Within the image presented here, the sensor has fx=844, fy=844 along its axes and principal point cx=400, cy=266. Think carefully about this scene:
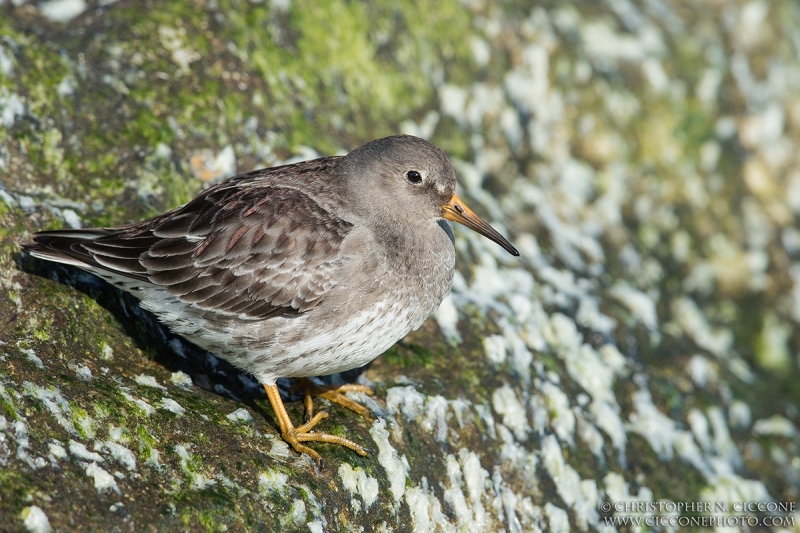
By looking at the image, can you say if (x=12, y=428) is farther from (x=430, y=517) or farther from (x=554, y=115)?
(x=554, y=115)

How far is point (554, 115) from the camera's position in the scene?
10.8 m

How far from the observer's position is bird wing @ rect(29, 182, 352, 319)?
606cm

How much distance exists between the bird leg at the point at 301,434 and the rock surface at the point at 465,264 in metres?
0.08

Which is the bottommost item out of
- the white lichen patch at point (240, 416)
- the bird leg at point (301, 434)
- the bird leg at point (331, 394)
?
the bird leg at point (331, 394)

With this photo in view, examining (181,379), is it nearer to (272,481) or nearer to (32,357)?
(32,357)

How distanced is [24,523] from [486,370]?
4012mm

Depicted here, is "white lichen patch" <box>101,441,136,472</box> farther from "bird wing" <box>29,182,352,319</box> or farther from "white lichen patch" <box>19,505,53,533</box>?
"bird wing" <box>29,182,352,319</box>

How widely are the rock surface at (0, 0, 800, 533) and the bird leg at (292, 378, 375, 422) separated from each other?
0.10m

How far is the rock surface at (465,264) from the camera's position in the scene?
5660 millimetres

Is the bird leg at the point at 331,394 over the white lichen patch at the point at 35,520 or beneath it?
beneath

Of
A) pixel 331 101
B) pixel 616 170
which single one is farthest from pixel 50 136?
pixel 616 170

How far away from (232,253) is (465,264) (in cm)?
291

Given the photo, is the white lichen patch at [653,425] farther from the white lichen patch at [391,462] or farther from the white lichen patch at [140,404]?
the white lichen patch at [140,404]

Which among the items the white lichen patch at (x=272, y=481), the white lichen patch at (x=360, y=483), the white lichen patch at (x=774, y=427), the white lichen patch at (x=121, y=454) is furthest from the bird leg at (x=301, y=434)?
the white lichen patch at (x=774, y=427)
